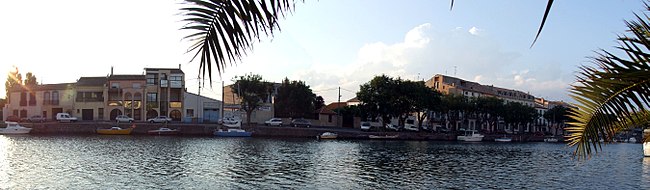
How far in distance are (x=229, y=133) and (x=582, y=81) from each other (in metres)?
71.3

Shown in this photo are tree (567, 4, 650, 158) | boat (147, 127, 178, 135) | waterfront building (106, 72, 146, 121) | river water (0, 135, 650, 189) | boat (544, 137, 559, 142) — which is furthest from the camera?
boat (544, 137, 559, 142)

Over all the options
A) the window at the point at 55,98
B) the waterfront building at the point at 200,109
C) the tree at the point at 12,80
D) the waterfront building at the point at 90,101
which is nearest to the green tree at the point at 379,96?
the waterfront building at the point at 200,109

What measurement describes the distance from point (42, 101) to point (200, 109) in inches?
963

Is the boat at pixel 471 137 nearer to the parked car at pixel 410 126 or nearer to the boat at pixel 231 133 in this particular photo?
the parked car at pixel 410 126

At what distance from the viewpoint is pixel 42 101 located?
82375mm

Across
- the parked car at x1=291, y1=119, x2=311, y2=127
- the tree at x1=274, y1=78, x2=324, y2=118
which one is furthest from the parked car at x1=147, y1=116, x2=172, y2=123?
the parked car at x1=291, y1=119, x2=311, y2=127

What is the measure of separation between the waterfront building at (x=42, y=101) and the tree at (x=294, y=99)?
104 ft

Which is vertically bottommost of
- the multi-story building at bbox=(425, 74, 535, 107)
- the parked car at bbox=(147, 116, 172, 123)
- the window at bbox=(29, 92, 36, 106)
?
the parked car at bbox=(147, 116, 172, 123)

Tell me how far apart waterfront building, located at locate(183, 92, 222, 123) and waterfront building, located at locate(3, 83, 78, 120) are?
16.7 metres

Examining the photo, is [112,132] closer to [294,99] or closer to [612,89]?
[294,99]

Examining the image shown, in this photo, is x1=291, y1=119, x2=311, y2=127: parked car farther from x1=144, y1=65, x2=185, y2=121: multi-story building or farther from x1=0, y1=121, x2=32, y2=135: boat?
x1=0, y1=121, x2=32, y2=135: boat

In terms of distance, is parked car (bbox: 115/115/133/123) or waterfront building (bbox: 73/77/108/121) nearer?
parked car (bbox: 115/115/133/123)

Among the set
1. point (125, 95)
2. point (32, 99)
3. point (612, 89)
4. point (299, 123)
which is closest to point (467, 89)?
point (299, 123)

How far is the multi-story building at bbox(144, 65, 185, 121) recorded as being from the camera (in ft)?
260
